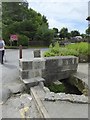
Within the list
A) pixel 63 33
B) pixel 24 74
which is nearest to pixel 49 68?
pixel 24 74

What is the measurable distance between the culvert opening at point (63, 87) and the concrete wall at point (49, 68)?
228 millimetres

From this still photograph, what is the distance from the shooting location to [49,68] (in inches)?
385

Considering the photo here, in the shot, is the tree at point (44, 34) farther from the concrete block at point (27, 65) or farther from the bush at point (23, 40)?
the concrete block at point (27, 65)

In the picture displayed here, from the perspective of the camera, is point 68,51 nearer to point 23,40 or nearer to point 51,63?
point 51,63

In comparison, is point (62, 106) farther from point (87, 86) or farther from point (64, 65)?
point (64, 65)

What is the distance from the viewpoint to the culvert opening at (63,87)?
31.4ft

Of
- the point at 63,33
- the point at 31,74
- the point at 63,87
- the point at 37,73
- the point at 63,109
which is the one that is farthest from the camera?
the point at 63,33

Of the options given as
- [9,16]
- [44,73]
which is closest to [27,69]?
[44,73]

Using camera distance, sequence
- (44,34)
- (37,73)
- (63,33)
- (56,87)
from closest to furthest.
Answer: (37,73) < (56,87) < (44,34) < (63,33)

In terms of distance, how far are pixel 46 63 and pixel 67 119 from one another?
14.4 feet

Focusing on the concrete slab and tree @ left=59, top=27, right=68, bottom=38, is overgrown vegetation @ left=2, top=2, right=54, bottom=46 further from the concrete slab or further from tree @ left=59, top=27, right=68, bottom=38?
the concrete slab

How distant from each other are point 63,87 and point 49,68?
0.91 metres

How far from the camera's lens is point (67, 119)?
17.7 ft

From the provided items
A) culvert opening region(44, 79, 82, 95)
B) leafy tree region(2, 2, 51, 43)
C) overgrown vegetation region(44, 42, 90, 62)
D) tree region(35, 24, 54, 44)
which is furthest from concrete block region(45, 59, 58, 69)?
tree region(35, 24, 54, 44)
